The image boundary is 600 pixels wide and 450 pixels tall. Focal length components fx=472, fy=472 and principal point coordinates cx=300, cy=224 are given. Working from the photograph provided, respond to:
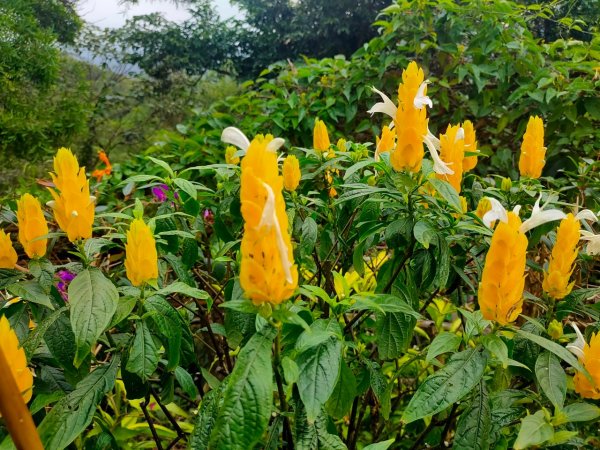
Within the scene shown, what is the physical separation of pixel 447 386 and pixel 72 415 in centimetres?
67

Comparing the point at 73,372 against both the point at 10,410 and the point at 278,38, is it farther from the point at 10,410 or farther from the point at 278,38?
the point at 278,38

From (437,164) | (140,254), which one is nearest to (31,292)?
(140,254)

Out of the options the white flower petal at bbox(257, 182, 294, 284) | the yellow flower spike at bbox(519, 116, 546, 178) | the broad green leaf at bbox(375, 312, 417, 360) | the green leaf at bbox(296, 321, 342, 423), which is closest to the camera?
the white flower petal at bbox(257, 182, 294, 284)

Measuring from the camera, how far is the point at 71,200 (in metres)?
0.98

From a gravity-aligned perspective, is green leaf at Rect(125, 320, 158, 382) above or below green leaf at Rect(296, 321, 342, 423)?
above

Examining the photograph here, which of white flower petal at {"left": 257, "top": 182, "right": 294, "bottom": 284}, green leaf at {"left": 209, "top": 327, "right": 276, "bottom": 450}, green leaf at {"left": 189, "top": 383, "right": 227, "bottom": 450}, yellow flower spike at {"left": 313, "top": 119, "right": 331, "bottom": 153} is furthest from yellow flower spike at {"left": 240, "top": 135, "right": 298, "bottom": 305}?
yellow flower spike at {"left": 313, "top": 119, "right": 331, "bottom": 153}

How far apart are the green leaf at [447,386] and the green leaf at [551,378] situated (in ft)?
0.44

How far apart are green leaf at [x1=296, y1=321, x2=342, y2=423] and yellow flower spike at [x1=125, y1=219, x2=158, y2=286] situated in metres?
0.36

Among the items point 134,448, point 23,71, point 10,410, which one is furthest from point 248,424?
point 23,71

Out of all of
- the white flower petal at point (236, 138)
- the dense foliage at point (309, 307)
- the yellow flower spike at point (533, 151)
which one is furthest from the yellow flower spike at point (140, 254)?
the yellow flower spike at point (533, 151)

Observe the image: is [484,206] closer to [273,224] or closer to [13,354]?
[273,224]

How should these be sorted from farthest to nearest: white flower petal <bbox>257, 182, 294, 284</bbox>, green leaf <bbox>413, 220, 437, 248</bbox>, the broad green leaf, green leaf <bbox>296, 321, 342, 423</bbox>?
the broad green leaf → green leaf <bbox>413, 220, 437, 248</bbox> → green leaf <bbox>296, 321, 342, 423</bbox> → white flower petal <bbox>257, 182, 294, 284</bbox>

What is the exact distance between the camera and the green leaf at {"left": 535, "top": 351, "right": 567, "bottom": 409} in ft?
2.78

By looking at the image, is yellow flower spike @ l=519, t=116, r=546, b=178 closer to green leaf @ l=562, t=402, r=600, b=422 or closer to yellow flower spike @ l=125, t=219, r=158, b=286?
green leaf @ l=562, t=402, r=600, b=422
